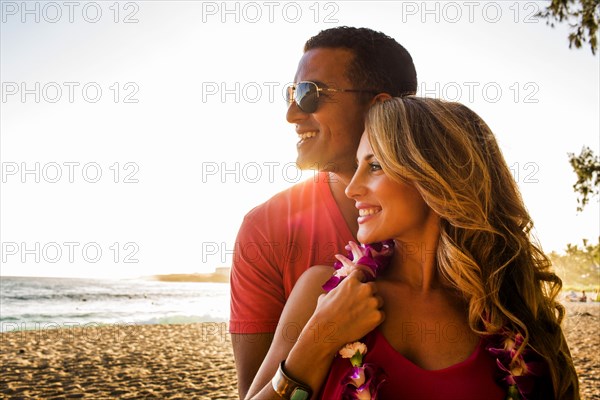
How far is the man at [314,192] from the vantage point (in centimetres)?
351

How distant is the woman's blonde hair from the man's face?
99cm

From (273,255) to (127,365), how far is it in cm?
1010

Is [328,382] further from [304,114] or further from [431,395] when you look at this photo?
[304,114]

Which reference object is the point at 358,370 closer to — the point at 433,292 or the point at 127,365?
the point at 433,292

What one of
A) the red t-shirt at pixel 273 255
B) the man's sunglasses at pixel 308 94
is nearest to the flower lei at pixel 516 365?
the red t-shirt at pixel 273 255

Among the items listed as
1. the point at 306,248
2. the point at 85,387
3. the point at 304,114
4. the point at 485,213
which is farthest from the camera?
the point at 85,387

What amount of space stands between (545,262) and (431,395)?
1123 millimetres

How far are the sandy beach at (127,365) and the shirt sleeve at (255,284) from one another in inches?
252

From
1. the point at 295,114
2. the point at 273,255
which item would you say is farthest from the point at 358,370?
the point at 295,114

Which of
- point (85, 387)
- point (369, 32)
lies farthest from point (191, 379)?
point (369, 32)

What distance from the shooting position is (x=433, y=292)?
268cm

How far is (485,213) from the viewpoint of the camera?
267 centimetres

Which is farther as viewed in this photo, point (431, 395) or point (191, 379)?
point (191, 379)

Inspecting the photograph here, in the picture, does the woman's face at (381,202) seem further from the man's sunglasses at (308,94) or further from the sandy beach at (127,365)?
the sandy beach at (127,365)
